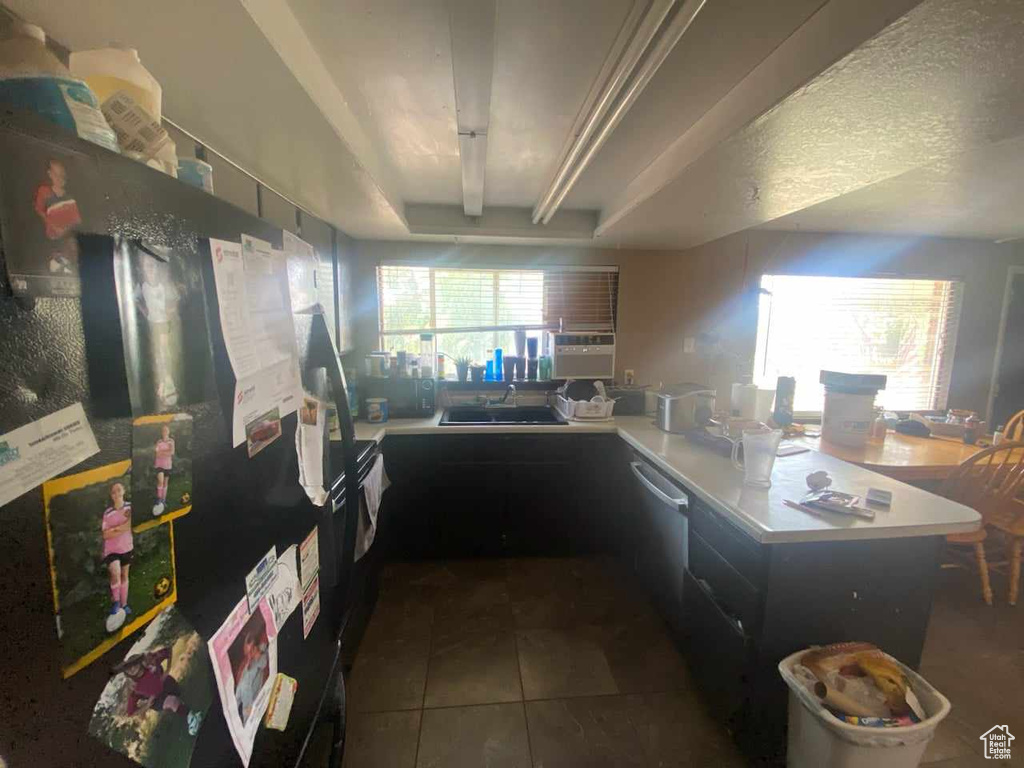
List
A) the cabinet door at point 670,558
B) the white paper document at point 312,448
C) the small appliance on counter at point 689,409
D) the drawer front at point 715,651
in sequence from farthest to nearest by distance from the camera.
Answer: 1. the small appliance on counter at point 689,409
2. the cabinet door at point 670,558
3. the drawer front at point 715,651
4. the white paper document at point 312,448

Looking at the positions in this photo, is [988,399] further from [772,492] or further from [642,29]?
[642,29]

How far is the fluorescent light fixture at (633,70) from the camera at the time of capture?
860mm

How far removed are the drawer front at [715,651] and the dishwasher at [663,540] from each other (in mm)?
94

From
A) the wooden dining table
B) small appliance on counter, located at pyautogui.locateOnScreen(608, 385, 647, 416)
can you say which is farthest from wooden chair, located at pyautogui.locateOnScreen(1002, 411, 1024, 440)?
small appliance on counter, located at pyautogui.locateOnScreen(608, 385, 647, 416)


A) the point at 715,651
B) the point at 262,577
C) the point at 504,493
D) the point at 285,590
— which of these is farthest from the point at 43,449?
the point at 504,493

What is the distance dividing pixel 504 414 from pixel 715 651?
174 cm

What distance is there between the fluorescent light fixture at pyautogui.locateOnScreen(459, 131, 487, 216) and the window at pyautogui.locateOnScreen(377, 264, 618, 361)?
2.13 feet

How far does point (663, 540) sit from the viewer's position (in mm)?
1863

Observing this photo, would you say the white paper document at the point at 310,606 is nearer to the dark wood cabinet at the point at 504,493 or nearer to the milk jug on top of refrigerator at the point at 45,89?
the milk jug on top of refrigerator at the point at 45,89

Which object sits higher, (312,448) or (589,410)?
(312,448)

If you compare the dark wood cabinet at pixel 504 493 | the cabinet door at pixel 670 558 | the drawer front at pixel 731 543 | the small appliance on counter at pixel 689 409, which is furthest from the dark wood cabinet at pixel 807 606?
the dark wood cabinet at pixel 504 493

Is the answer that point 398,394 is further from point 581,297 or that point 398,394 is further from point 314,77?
point 314,77

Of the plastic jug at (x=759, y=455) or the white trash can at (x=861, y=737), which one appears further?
the plastic jug at (x=759, y=455)

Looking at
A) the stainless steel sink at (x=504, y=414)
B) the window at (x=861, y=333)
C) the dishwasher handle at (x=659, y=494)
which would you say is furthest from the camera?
the window at (x=861, y=333)
